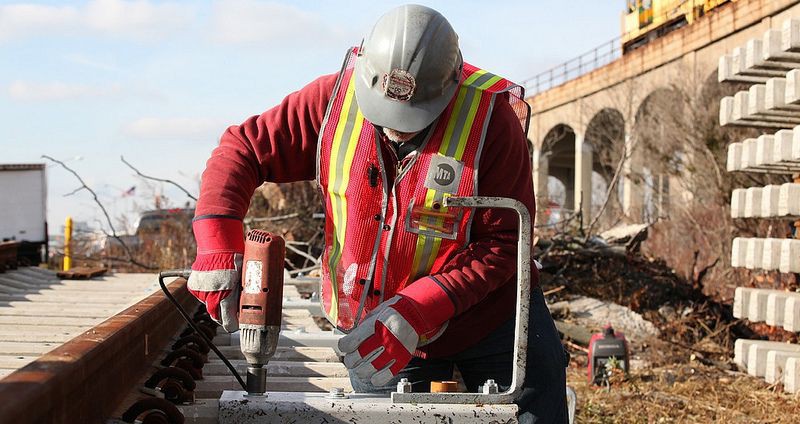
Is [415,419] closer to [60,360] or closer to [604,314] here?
[60,360]

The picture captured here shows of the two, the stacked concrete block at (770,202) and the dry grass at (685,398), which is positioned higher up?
the stacked concrete block at (770,202)

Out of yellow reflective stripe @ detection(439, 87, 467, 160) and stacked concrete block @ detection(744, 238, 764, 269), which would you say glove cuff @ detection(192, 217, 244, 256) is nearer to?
yellow reflective stripe @ detection(439, 87, 467, 160)

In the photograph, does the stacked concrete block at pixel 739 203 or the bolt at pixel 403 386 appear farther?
the stacked concrete block at pixel 739 203

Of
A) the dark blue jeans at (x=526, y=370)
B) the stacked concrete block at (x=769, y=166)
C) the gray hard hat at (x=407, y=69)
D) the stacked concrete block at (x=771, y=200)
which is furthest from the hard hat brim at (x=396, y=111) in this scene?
the stacked concrete block at (x=771, y=200)

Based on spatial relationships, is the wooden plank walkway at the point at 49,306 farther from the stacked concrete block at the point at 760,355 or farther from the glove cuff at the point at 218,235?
the stacked concrete block at the point at 760,355

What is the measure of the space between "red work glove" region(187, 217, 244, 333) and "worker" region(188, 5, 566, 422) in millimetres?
11

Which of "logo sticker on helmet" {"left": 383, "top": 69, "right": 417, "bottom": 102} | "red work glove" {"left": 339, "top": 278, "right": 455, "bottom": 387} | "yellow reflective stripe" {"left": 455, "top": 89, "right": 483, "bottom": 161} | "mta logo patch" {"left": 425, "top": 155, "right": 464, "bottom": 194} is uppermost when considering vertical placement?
"logo sticker on helmet" {"left": 383, "top": 69, "right": 417, "bottom": 102}

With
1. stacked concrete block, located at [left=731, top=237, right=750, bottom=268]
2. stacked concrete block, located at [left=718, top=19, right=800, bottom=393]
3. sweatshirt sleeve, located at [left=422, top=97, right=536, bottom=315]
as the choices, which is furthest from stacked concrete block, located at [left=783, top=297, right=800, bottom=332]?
sweatshirt sleeve, located at [left=422, top=97, right=536, bottom=315]

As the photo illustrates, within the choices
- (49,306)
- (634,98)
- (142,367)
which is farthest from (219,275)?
(634,98)

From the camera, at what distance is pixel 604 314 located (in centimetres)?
1023

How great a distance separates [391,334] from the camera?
301 cm

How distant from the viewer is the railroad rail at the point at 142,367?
2.31 meters

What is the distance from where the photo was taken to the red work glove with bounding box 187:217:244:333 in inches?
113

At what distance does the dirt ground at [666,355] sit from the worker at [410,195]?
3.09 meters
